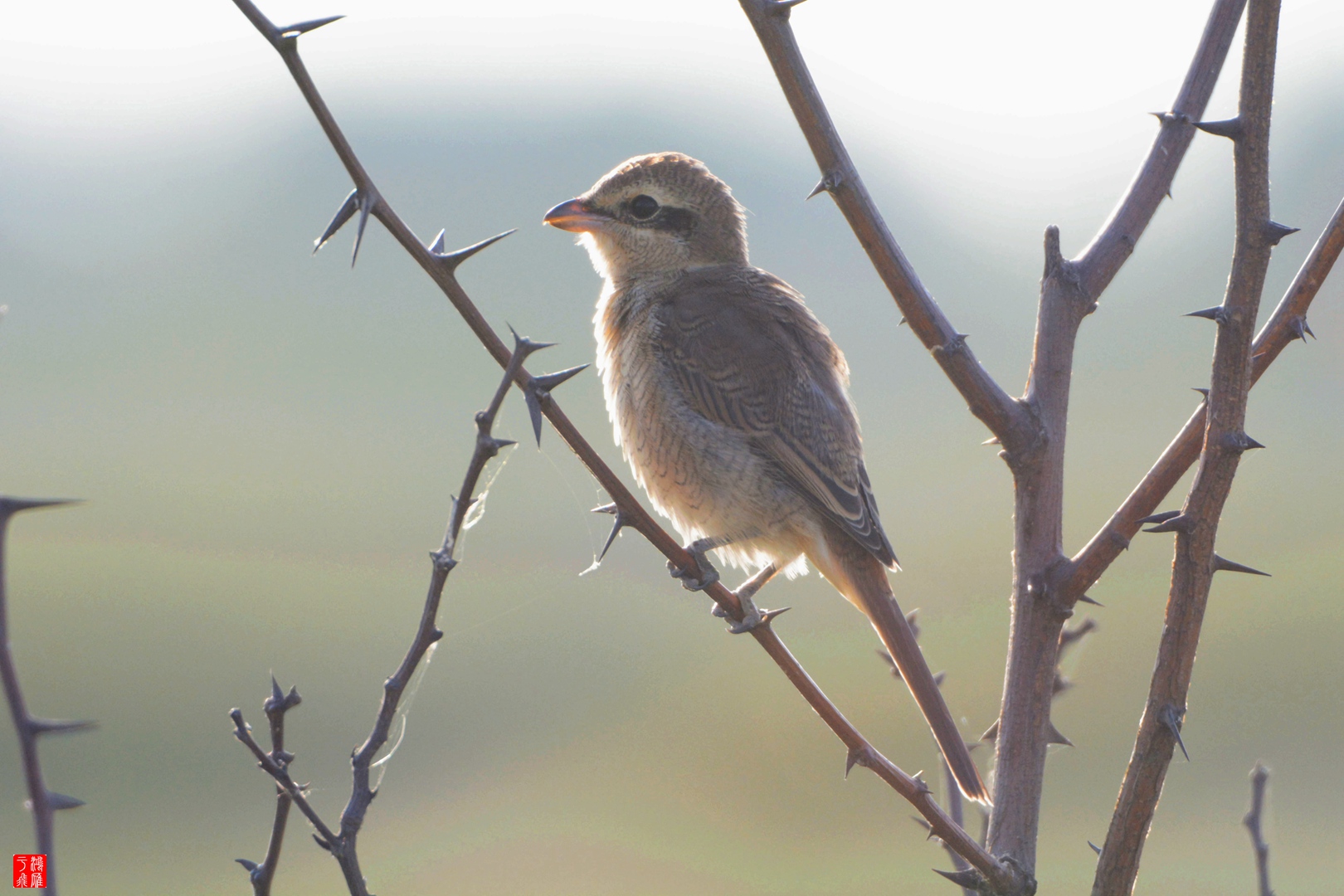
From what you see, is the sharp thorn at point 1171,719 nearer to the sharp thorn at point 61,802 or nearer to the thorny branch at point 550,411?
the thorny branch at point 550,411

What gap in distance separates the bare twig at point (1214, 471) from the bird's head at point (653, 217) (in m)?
2.66

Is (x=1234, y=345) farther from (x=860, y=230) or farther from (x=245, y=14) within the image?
(x=245, y=14)

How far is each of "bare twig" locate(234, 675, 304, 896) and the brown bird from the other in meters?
1.56

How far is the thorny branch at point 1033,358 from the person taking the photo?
1.88 meters

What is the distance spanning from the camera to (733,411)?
11.6ft

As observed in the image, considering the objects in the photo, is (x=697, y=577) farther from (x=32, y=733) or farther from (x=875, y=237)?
(x=32, y=733)

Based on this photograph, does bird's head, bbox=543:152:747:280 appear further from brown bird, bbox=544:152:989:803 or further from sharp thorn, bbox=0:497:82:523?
sharp thorn, bbox=0:497:82:523

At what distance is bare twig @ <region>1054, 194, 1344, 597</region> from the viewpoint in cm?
190

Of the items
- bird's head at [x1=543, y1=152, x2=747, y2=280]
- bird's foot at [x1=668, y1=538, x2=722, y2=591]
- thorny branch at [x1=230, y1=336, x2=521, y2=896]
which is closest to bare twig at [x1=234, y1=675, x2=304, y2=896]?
thorny branch at [x1=230, y1=336, x2=521, y2=896]

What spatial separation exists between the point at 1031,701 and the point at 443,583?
3.55 ft

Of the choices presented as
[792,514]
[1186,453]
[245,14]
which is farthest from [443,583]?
[792,514]

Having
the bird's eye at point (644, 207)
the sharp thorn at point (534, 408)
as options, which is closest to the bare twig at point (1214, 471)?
the sharp thorn at point (534, 408)

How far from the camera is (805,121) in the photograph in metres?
1.90

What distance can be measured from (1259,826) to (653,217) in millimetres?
2790
